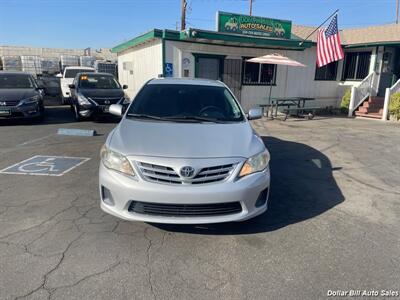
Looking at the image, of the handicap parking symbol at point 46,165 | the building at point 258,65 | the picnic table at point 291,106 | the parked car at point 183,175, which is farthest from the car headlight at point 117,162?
the picnic table at point 291,106

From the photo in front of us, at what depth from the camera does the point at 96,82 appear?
11281 millimetres

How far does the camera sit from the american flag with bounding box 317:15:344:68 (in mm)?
12164

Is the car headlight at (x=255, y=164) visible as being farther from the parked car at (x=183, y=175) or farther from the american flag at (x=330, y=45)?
the american flag at (x=330, y=45)

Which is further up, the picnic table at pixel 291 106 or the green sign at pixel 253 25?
the green sign at pixel 253 25

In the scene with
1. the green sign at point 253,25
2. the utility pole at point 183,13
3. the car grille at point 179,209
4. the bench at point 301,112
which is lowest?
the car grille at point 179,209

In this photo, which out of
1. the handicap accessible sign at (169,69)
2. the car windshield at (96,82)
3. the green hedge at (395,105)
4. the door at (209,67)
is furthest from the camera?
the green hedge at (395,105)

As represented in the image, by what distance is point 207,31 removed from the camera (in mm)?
11086

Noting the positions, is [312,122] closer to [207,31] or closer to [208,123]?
[207,31]

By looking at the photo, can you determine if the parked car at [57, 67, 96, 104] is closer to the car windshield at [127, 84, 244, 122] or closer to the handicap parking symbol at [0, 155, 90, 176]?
the handicap parking symbol at [0, 155, 90, 176]

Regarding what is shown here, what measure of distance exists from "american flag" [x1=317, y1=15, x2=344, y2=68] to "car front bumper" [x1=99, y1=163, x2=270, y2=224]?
10924mm

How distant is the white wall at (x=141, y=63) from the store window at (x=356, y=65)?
10303 millimetres

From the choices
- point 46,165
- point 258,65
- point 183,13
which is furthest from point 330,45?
point 183,13

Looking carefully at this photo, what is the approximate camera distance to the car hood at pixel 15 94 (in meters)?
9.27

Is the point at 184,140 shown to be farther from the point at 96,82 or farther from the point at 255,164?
the point at 96,82
